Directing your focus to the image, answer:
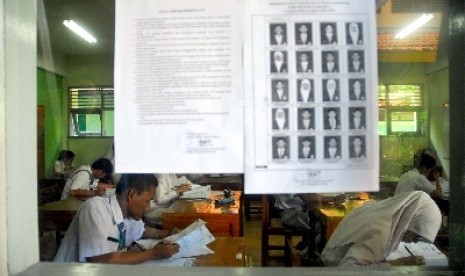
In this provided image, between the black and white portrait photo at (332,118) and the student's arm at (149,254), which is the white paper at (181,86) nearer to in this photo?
the black and white portrait photo at (332,118)

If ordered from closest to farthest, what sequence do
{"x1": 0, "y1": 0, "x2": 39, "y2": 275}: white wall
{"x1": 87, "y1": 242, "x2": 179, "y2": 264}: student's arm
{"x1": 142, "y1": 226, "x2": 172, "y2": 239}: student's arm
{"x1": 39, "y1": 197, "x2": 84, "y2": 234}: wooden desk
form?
{"x1": 0, "y1": 0, "x2": 39, "y2": 275}: white wall → {"x1": 39, "y1": 197, "x2": 84, "y2": 234}: wooden desk → {"x1": 87, "y1": 242, "x2": 179, "y2": 264}: student's arm → {"x1": 142, "y1": 226, "x2": 172, "y2": 239}: student's arm

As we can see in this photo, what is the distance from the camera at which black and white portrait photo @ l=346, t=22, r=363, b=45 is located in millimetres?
1005

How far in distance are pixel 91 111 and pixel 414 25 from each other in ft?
4.25

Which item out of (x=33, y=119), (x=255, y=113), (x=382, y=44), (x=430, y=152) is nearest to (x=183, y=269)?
(x=255, y=113)

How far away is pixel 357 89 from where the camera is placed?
3.29 feet

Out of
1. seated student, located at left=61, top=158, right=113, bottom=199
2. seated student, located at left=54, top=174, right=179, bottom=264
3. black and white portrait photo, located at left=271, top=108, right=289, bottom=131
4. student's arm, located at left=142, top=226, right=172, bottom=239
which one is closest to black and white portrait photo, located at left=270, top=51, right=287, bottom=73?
black and white portrait photo, located at left=271, top=108, right=289, bottom=131

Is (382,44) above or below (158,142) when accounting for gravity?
above

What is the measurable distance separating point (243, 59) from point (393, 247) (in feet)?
4.30

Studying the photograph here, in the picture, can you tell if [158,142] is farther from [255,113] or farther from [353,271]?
[353,271]

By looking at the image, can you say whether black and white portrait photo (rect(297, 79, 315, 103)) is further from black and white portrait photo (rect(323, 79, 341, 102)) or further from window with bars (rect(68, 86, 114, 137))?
window with bars (rect(68, 86, 114, 137))

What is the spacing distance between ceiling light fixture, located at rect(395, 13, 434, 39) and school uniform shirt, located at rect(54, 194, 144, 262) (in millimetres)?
1761

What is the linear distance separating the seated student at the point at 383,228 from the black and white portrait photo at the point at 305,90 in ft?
3.05

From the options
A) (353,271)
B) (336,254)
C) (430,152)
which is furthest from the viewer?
(336,254)

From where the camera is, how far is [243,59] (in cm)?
101
